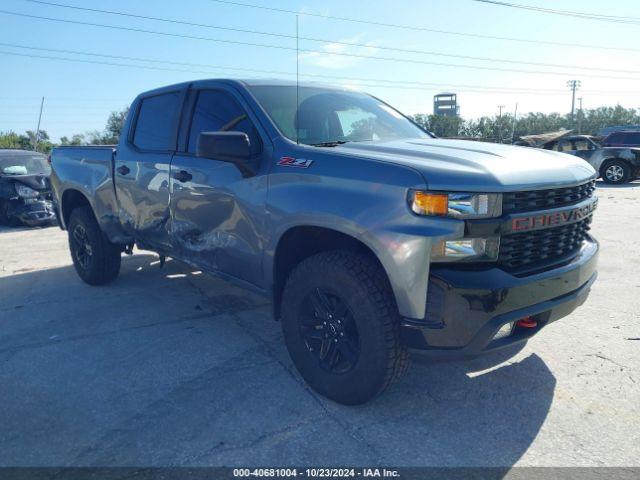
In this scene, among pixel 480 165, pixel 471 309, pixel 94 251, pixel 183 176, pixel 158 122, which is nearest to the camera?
pixel 471 309

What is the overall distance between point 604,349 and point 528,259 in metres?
1.51

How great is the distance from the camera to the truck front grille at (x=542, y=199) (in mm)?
2329

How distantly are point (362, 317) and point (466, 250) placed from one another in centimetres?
61

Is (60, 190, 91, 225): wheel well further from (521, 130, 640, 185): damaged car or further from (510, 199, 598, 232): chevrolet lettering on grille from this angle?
(521, 130, 640, 185): damaged car

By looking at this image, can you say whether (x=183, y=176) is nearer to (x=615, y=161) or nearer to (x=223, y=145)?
(x=223, y=145)

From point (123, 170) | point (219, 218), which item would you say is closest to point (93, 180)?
point (123, 170)

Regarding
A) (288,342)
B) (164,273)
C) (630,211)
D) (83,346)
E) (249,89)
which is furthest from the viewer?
(630,211)

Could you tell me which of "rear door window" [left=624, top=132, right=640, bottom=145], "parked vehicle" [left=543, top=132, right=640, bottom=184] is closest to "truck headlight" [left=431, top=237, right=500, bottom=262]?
"parked vehicle" [left=543, top=132, right=640, bottom=184]

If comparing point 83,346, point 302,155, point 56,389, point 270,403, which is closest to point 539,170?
point 302,155

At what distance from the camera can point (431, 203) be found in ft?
7.42

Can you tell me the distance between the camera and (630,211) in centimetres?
978

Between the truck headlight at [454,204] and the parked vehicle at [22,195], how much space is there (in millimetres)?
9425

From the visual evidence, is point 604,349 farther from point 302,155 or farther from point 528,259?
point 302,155

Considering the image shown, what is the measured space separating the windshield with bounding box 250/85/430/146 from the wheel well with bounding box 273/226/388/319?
0.59 meters
